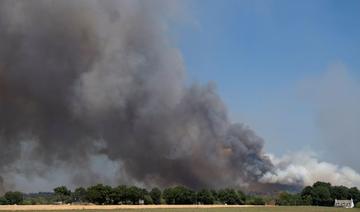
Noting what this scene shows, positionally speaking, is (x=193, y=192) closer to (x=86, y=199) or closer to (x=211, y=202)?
(x=211, y=202)

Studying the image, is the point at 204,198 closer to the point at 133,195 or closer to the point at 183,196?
the point at 183,196

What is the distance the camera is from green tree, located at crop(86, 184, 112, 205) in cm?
17088

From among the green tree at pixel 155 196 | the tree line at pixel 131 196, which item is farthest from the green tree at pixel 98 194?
the green tree at pixel 155 196

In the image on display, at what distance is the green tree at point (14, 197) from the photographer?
180m

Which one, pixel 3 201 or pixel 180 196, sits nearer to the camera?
pixel 3 201

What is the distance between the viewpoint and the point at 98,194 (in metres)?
171

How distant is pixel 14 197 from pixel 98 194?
34974mm

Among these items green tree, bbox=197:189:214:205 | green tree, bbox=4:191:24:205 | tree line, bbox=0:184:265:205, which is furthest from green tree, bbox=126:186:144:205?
green tree, bbox=4:191:24:205

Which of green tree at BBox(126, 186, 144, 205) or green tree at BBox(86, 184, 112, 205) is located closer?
green tree at BBox(86, 184, 112, 205)

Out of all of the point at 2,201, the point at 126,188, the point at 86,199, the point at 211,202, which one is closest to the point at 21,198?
the point at 2,201

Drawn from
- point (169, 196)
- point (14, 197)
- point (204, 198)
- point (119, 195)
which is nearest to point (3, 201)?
point (14, 197)

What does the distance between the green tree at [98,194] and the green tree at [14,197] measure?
92.3 ft

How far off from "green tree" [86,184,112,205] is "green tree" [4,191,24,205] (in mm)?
28146

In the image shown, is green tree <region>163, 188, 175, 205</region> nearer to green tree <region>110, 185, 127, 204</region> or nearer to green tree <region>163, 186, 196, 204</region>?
green tree <region>163, 186, 196, 204</region>
